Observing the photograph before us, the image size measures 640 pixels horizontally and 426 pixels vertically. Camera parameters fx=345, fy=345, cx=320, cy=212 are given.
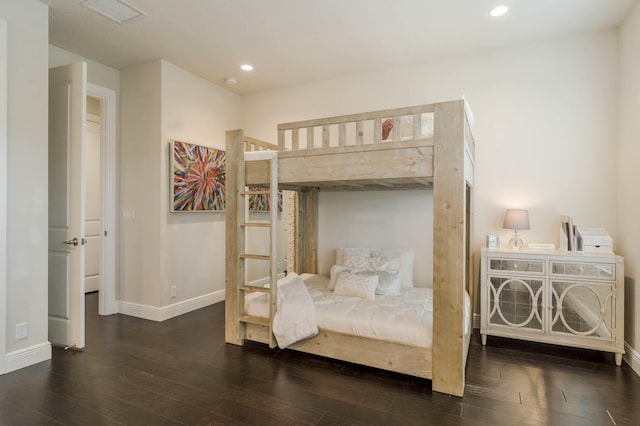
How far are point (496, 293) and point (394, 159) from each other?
163 centimetres

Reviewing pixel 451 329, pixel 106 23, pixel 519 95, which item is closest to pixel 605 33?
pixel 519 95

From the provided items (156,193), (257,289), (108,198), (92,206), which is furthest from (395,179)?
(92,206)

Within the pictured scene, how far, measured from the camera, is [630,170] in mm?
2762

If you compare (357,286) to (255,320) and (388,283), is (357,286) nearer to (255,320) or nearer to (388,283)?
→ (388,283)

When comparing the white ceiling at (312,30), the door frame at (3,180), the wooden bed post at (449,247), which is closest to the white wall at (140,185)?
the white ceiling at (312,30)

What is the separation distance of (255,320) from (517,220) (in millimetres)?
2503

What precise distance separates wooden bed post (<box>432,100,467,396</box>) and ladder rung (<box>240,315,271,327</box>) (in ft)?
4.43

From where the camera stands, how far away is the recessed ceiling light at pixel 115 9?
8.73ft

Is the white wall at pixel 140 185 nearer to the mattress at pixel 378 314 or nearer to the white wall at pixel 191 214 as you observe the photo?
the white wall at pixel 191 214

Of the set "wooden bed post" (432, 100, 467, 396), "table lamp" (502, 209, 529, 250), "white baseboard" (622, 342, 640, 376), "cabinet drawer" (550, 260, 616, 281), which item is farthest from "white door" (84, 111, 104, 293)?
"white baseboard" (622, 342, 640, 376)

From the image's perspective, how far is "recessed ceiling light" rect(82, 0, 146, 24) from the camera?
105 inches

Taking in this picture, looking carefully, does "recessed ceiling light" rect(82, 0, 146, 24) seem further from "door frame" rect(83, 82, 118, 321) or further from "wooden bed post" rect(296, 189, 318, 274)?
"wooden bed post" rect(296, 189, 318, 274)

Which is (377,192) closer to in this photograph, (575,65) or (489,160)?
(489,160)

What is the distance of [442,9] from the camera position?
274 cm
